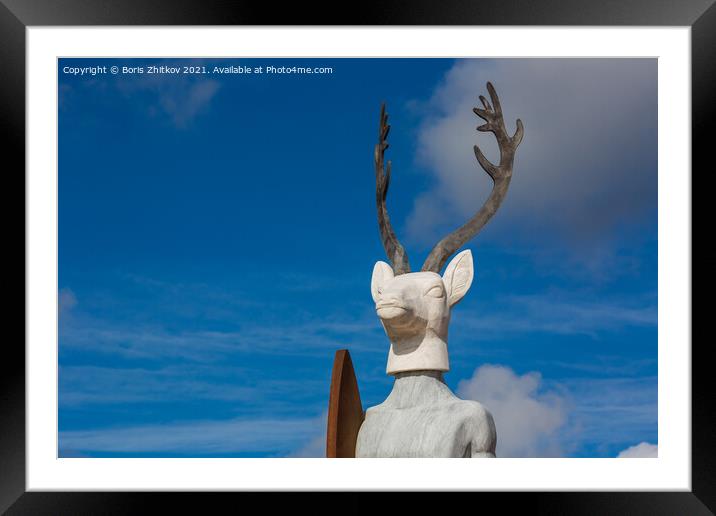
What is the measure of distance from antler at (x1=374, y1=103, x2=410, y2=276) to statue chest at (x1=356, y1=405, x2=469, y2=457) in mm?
1056

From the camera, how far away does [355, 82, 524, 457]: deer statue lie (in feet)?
25.1

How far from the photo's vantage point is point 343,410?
773 cm

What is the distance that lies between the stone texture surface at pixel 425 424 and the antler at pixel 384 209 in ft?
2.72

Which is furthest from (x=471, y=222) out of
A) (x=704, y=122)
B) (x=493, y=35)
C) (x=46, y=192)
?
(x=46, y=192)

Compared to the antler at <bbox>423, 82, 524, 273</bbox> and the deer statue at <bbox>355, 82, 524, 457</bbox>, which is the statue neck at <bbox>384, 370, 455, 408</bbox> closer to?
the deer statue at <bbox>355, 82, 524, 457</bbox>

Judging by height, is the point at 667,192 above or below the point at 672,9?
below

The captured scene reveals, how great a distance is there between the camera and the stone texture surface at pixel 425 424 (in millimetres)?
7613

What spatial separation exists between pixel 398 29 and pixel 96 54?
1833 mm

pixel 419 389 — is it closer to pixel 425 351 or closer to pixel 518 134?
pixel 425 351

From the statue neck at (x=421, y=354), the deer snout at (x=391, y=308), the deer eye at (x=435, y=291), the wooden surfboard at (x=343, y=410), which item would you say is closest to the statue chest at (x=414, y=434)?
the wooden surfboard at (x=343, y=410)

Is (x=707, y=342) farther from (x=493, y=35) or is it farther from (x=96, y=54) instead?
(x=96, y=54)

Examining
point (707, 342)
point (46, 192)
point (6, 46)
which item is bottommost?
point (707, 342)

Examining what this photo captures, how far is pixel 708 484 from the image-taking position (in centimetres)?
587

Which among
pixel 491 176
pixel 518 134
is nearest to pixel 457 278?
pixel 491 176
